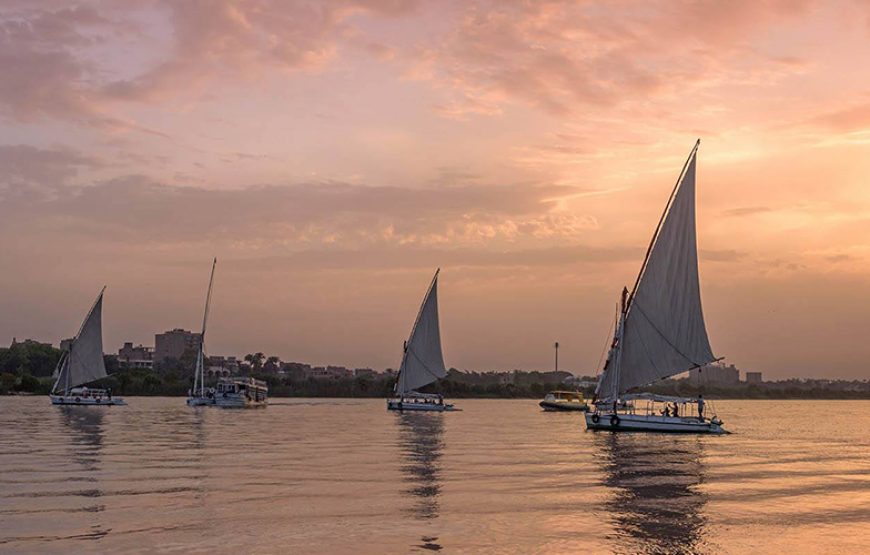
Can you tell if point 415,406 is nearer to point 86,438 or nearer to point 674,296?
point 674,296

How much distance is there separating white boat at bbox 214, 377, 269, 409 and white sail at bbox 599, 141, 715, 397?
248 ft

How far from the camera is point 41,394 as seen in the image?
197750 millimetres

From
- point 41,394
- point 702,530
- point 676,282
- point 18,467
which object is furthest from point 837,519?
point 41,394

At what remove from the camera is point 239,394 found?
5369 inches

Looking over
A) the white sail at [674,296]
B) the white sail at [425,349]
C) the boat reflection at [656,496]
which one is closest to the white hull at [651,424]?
the white sail at [674,296]

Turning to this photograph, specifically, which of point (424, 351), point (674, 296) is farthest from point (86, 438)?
point (424, 351)

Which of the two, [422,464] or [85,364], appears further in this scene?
[85,364]

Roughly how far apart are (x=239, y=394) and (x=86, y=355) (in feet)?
68.5

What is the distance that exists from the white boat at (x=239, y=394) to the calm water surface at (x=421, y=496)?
223 feet

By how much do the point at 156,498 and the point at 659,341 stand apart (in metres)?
46.2

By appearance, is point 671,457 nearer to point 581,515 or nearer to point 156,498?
point 581,515

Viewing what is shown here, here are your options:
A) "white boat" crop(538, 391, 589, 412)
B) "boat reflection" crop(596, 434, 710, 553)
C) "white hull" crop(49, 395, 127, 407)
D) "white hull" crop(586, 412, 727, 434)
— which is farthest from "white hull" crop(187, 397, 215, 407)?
"boat reflection" crop(596, 434, 710, 553)

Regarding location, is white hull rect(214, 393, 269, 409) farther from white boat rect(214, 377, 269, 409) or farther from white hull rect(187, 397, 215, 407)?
white hull rect(187, 397, 215, 407)

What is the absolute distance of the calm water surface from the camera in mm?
26766
